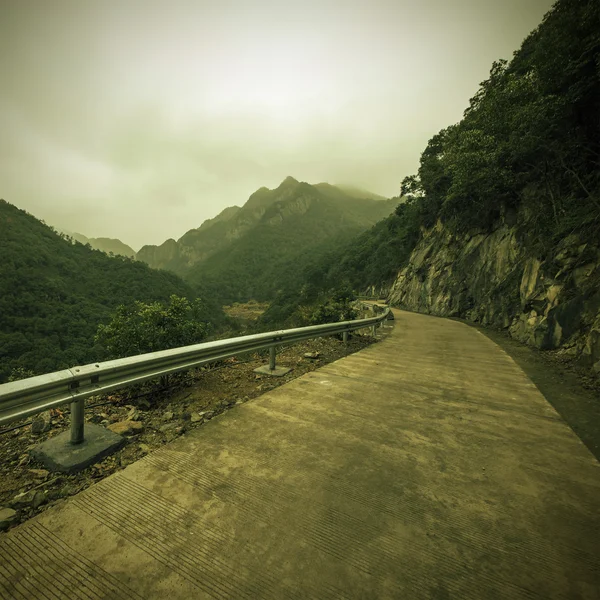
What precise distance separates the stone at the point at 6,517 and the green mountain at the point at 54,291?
37.8 meters

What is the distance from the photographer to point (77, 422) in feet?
8.55

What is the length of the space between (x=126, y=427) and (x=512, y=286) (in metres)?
16.3

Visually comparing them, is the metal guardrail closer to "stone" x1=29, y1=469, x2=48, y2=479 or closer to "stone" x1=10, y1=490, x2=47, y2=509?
"stone" x1=29, y1=469, x2=48, y2=479

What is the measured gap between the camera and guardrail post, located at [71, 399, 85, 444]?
2.58m

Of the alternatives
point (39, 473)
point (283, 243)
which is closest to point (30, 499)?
point (39, 473)

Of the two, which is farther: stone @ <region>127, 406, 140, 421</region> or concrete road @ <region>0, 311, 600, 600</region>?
stone @ <region>127, 406, 140, 421</region>

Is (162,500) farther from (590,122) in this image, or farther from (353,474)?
(590,122)

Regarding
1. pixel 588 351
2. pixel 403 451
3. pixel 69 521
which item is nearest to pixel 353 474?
pixel 403 451

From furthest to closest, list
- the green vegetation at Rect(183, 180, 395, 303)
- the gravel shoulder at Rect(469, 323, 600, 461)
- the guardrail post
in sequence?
the green vegetation at Rect(183, 180, 395, 303) < the gravel shoulder at Rect(469, 323, 600, 461) < the guardrail post

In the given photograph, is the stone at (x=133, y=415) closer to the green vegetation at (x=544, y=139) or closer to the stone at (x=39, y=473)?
the stone at (x=39, y=473)

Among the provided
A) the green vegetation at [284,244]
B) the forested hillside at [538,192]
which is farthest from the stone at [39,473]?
the green vegetation at [284,244]

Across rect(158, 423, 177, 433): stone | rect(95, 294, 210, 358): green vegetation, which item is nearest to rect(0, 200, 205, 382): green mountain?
rect(95, 294, 210, 358): green vegetation

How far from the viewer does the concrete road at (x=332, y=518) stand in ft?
4.77

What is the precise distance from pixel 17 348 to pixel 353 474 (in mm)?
61964
